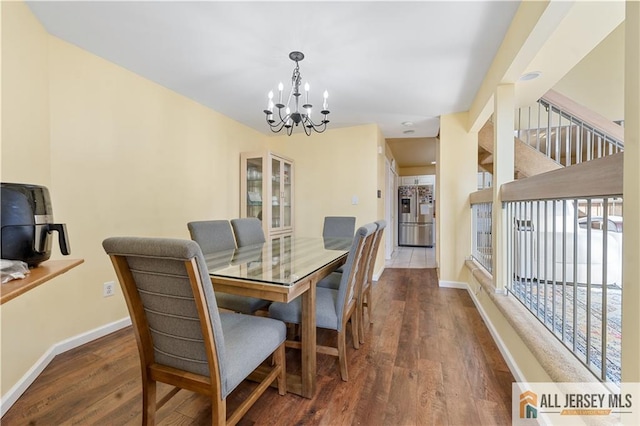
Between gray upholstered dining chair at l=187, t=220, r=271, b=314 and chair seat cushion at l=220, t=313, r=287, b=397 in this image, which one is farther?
gray upholstered dining chair at l=187, t=220, r=271, b=314

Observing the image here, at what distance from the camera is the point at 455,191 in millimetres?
3621

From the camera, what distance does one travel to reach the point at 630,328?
2.53ft

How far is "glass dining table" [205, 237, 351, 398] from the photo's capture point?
1.31 metres

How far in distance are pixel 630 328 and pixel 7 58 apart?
308 centimetres

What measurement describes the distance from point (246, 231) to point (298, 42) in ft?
5.59

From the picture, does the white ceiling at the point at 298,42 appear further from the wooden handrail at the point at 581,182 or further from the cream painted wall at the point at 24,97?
the wooden handrail at the point at 581,182

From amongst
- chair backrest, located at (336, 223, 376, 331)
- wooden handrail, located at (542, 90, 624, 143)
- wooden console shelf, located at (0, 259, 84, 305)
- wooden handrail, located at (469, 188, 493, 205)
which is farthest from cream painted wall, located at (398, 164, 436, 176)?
wooden console shelf, located at (0, 259, 84, 305)

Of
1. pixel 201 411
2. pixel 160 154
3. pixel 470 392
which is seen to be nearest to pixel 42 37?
pixel 160 154

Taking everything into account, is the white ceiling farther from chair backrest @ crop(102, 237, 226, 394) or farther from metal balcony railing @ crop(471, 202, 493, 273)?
chair backrest @ crop(102, 237, 226, 394)

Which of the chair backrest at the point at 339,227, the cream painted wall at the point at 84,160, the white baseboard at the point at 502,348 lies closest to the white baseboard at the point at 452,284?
the white baseboard at the point at 502,348

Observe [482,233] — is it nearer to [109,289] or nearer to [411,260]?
[411,260]

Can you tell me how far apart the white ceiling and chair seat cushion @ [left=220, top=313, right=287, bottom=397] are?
1857mm

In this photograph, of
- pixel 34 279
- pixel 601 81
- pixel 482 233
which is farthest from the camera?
pixel 601 81

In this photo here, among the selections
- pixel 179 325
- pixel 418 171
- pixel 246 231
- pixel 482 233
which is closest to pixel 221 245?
pixel 246 231
